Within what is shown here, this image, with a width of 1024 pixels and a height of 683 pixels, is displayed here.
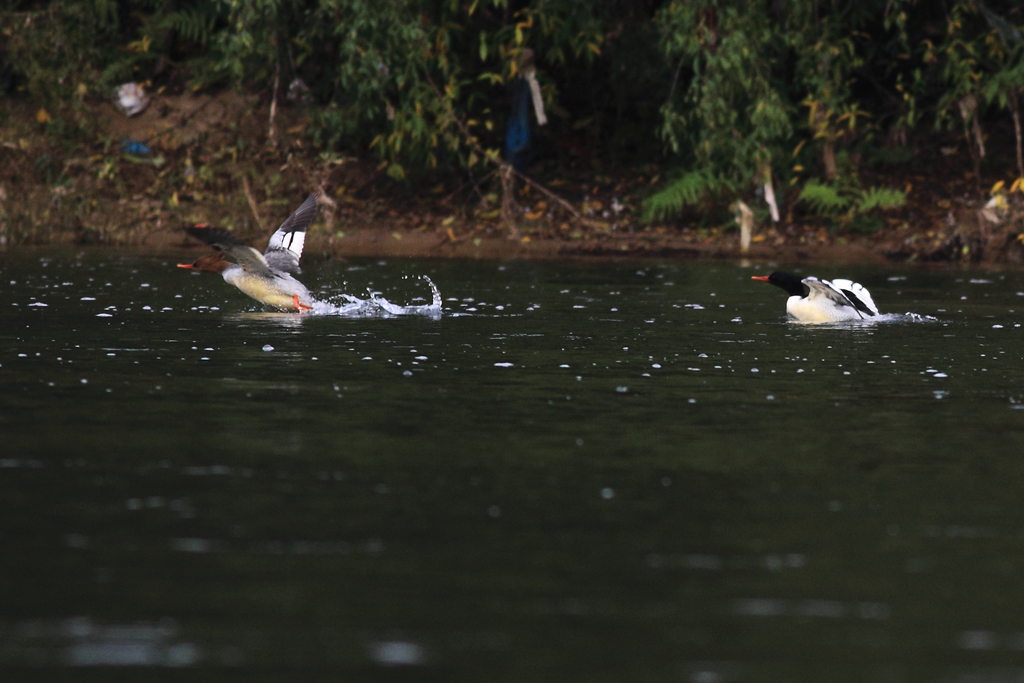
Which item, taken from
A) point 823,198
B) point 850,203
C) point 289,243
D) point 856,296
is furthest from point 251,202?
point 856,296

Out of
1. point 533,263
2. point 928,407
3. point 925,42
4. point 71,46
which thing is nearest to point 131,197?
point 71,46

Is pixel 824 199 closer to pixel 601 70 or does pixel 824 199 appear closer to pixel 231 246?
pixel 601 70

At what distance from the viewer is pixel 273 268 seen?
645 inches

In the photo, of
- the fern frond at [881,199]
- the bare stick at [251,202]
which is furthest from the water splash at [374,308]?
the fern frond at [881,199]

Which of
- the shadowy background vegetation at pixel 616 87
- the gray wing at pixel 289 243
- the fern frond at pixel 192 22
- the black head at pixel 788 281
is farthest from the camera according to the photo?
the fern frond at pixel 192 22

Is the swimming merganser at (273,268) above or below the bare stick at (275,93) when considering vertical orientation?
below

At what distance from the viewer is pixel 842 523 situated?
6.87 m

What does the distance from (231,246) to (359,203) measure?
598 inches

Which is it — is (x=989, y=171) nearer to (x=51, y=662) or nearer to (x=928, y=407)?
(x=928, y=407)

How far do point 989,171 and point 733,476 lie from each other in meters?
23.6

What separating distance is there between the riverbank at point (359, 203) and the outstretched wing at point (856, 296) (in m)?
8.97

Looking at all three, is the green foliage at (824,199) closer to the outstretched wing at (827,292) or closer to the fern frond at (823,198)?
the fern frond at (823,198)

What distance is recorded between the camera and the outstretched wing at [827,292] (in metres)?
15.8

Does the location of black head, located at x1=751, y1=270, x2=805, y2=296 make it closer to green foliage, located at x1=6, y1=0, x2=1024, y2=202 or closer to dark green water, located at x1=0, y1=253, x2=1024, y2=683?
dark green water, located at x1=0, y1=253, x2=1024, y2=683
